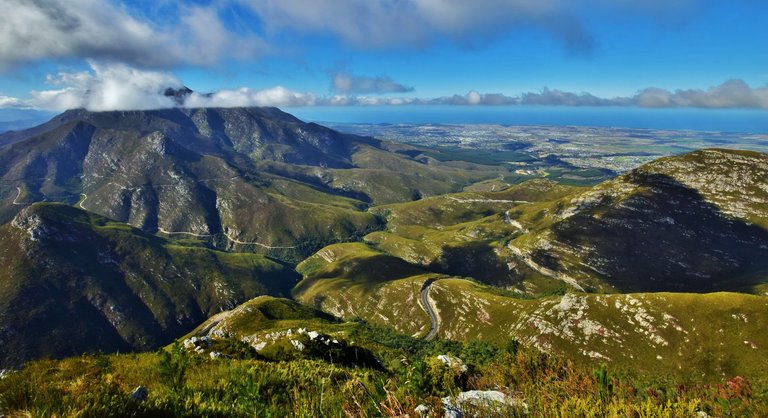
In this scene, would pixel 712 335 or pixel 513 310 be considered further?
pixel 513 310

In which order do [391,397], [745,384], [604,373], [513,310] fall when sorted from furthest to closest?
1. [513,310]
2. [745,384]
3. [604,373]
4. [391,397]

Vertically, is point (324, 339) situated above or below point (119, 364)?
below

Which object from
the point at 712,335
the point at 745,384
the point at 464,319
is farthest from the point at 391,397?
the point at 464,319

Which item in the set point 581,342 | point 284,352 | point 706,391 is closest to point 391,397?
point 706,391

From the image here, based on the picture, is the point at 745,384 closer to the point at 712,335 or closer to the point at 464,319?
the point at 712,335

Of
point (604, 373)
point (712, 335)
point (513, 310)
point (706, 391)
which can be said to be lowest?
point (513, 310)

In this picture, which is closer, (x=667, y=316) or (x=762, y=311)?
(x=762, y=311)

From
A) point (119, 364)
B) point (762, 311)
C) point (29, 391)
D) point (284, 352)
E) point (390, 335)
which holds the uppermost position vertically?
point (29, 391)

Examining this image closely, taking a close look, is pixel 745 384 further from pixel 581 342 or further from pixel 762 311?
pixel 762 311

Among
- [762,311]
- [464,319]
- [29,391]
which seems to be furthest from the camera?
[464,319]
